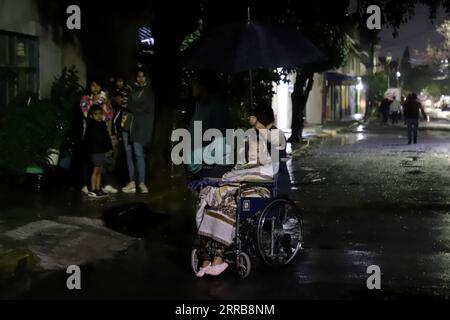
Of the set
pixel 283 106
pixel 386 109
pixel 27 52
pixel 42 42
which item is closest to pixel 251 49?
pixel 27 52

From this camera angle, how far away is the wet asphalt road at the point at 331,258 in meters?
6.56

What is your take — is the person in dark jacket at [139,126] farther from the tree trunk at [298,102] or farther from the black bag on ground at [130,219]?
the tree trunk at [298,102]

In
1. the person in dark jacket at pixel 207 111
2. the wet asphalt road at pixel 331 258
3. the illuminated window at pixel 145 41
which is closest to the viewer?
the wet asphalt road at pixel 331 258

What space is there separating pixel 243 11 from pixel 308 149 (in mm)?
11830

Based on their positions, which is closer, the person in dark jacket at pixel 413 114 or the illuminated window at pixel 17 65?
the illuminated window at pixel 17 65

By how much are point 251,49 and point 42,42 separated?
7.41m

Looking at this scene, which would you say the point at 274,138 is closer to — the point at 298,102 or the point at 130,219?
the point at 130,219

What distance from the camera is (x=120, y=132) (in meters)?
12.3

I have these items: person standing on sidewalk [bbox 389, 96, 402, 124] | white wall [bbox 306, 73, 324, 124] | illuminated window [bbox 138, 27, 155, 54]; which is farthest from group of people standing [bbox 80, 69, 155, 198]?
person standing on sidewalk [bbox 389, 96, 402, 124]

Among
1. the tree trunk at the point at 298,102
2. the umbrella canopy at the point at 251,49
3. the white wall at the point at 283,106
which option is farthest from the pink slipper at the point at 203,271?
the white wall at the point at 283,106

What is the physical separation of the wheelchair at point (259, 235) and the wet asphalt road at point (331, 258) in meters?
0.13
